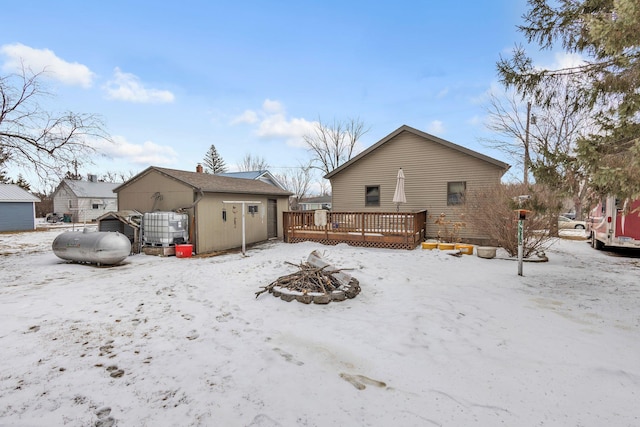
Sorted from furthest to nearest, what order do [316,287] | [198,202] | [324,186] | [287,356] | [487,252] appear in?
1. [324,186]
2. [198,202]
3. [487,252]
4. [316,287]
5. [287,356]

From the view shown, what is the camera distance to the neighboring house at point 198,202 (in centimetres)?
1052

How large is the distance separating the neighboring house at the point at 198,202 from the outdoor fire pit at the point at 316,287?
516 cm

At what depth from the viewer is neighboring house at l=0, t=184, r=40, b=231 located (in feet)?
68.1

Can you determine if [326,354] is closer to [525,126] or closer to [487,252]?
[487,252]

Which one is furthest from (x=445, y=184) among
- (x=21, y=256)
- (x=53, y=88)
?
(x=21, y=256)

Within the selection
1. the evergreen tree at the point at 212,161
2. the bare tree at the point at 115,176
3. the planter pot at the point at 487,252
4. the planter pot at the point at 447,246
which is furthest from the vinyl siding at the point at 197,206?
the bare tree at the point at 115,176

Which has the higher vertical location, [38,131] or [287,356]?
[38,131]

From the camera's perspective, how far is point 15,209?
21.3 metres

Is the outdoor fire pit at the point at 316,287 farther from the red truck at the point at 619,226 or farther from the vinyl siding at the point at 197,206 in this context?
the red truck at the point at 619,226

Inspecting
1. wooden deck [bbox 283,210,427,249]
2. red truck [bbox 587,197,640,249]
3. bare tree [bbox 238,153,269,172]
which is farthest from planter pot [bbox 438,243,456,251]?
bare tree [bbox 238,153,269,172]

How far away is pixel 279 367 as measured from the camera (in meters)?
3.02

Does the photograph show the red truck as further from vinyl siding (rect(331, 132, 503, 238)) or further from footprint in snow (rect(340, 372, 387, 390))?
footprint in snow (rect(340, 372, 387, 390))

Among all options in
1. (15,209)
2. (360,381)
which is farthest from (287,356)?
(15,209)

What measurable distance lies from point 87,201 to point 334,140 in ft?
88.7
